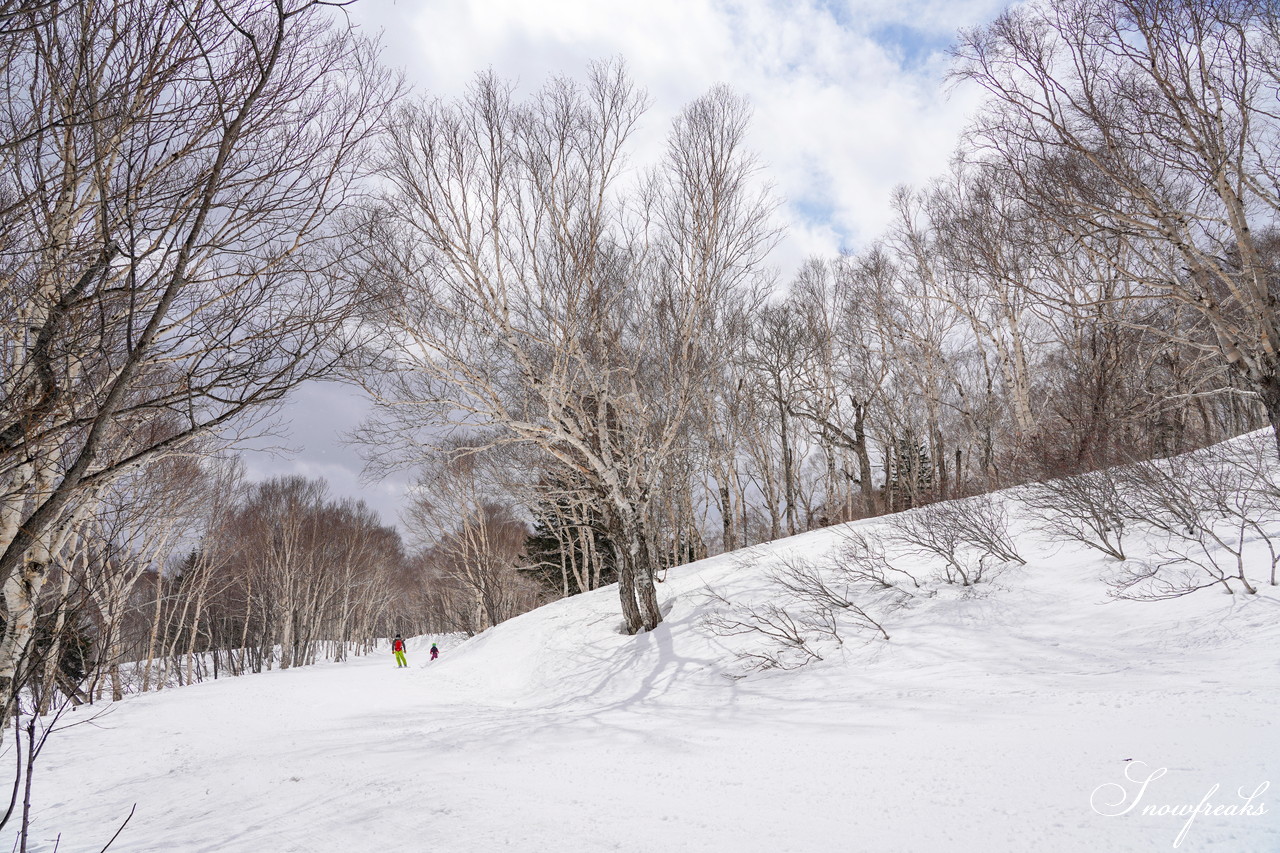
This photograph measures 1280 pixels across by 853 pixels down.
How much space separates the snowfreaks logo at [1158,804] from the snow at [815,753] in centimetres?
1

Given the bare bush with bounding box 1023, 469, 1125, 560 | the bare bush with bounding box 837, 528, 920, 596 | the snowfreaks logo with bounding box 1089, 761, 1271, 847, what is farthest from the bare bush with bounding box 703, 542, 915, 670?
the snowfreaks logo with bounding box 1089, 761, 1271, 847

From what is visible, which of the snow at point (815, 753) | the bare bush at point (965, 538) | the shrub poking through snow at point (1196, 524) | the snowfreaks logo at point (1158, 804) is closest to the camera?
the snowfreaks logo at point (1158, 804)

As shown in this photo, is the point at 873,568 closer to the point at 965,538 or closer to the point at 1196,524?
the point at 965,538

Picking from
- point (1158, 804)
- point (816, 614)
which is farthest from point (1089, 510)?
point (1158, 804)

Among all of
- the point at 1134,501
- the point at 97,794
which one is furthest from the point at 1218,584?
the point at 97,794

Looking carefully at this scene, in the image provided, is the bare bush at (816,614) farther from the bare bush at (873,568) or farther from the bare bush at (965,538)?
the bare bush at (965,538)

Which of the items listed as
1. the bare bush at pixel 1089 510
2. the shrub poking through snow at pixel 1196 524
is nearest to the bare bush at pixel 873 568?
the bare bush at pixel 1089 510

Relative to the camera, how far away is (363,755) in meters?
6.13

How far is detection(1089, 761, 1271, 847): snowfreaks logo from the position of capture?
8.33 ft

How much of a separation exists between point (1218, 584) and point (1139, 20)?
6954 millimetres

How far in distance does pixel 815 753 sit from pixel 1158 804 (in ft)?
7.31

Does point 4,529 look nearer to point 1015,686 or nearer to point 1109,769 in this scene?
point 1109,769

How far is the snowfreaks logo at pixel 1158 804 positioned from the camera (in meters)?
2.54

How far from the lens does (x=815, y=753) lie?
15.0 ft
